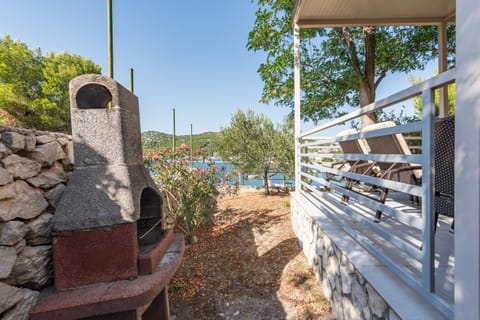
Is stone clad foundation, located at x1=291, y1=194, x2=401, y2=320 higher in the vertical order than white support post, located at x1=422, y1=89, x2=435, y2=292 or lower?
lower

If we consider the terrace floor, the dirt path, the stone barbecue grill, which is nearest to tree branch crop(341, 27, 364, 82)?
the terrace floor

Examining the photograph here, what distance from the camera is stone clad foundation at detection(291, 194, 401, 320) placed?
133 centimetres

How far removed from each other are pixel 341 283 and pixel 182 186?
2.96 metres

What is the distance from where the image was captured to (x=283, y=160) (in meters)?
7.16

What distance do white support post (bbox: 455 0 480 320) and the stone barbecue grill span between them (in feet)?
5.95

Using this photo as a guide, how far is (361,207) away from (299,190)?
1.29 metres

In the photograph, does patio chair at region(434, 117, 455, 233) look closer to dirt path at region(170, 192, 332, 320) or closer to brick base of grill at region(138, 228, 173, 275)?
dirt path at region(170, 192, 332, 320)

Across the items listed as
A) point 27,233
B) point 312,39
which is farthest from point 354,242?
point 312,39

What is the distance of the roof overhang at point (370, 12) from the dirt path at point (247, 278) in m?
4.08

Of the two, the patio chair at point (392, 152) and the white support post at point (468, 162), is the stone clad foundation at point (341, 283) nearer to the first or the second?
the white support post at point (468, 162)

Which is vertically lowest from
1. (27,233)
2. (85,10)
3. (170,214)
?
(170,214)

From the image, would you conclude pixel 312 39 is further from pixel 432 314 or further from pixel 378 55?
pixel 432 314

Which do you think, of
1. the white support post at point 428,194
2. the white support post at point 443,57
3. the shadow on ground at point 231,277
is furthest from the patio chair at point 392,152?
the white support post at point 443,57

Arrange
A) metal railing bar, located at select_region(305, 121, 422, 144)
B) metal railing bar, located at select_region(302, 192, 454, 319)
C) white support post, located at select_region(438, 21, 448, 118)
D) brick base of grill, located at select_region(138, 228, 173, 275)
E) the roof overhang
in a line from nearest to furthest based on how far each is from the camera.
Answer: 1. metal railing bar, located at select_region(302, 192, 454, 319)
2. metal railing bar, located at select_region(305, 121, 422, 144)
3. brick base of grill, located at select_region(138, 228, 173, 275)
4. the roof overhang
5. white support post, located at select_region(438, 21, 448, 118)
